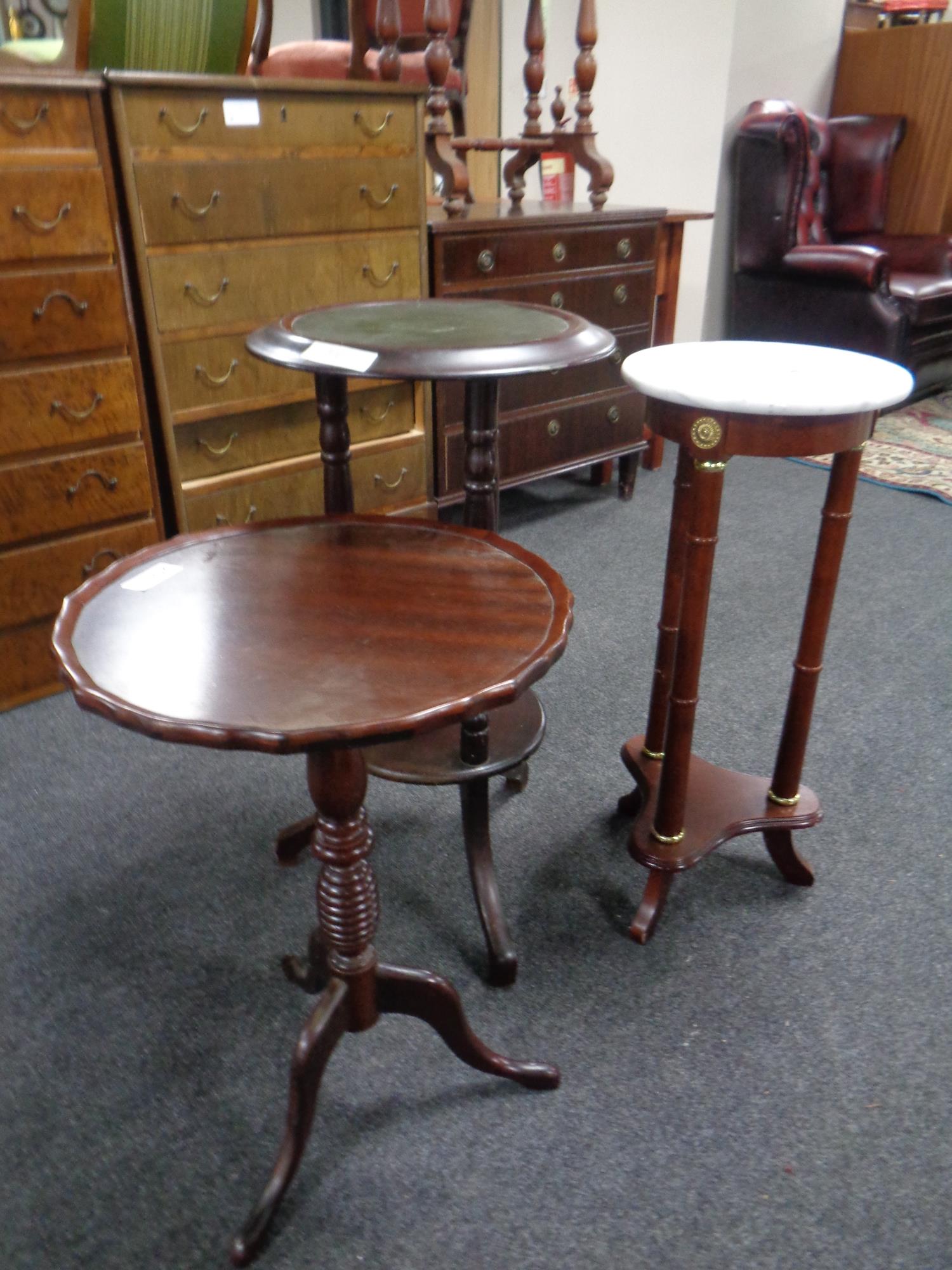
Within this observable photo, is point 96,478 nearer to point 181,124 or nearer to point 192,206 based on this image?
point 192,206

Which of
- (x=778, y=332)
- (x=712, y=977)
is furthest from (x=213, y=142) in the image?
(x=778, y=332)

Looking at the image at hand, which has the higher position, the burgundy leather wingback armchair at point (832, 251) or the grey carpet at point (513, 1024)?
the burgundy leather wingback armchair at point (832, 251)

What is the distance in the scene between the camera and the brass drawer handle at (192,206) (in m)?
1.97

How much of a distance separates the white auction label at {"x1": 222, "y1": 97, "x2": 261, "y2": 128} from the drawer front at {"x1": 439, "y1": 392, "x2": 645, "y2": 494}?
0.98 m

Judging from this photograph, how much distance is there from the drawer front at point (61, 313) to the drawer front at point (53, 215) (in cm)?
5

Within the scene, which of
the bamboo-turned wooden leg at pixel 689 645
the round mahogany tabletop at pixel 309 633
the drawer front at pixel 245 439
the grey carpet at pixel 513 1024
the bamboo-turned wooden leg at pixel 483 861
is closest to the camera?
the round mahogany tabletop at pixel 309 633

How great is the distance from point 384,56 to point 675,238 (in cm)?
138

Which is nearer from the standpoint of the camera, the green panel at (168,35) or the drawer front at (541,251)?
the green panel at (168,35)

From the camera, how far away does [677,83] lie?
407 centimetres

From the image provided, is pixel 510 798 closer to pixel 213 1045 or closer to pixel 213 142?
pixel 213 1045

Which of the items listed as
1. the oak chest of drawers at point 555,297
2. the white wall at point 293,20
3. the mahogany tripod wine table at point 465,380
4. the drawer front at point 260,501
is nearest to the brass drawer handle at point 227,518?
the drawer front at point 260,501

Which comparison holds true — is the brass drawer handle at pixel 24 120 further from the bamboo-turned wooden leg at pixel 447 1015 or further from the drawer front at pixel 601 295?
the bamboo-turned wooden leg at pixel 447 1015

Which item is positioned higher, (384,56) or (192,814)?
(384,56)

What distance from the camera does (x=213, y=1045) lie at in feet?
4.41
